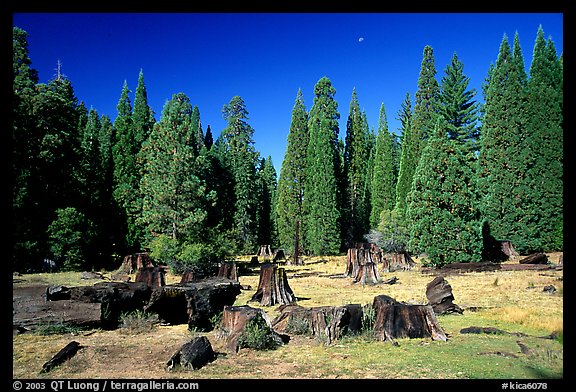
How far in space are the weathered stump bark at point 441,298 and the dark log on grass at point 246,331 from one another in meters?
5.02

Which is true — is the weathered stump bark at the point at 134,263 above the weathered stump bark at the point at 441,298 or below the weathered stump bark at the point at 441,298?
above

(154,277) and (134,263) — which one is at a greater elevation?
(134,263)

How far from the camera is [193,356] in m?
6.42

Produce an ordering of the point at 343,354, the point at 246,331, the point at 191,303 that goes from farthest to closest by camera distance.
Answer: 1. the point at 191,303
2. the point at 246,331
3. the point at 343,354

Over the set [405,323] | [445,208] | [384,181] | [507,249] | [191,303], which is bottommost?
[405,323]

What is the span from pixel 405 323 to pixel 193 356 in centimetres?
447

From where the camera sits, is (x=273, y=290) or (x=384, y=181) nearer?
(x=273, y=290)

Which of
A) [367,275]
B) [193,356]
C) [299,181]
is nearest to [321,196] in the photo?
[299,181]

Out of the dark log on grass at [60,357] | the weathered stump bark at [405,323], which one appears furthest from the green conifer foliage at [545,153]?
the dark log on grass at [60,357]

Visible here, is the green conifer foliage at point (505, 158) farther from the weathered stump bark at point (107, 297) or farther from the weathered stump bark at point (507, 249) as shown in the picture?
the weathered stump bark at point (107, 297)

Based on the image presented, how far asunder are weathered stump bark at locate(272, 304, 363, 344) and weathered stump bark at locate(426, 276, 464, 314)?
3385 millimetres

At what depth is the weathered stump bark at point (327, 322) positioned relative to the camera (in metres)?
8.21

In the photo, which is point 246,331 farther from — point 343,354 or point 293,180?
point 293,180

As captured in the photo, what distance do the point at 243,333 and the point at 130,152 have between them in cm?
2534
